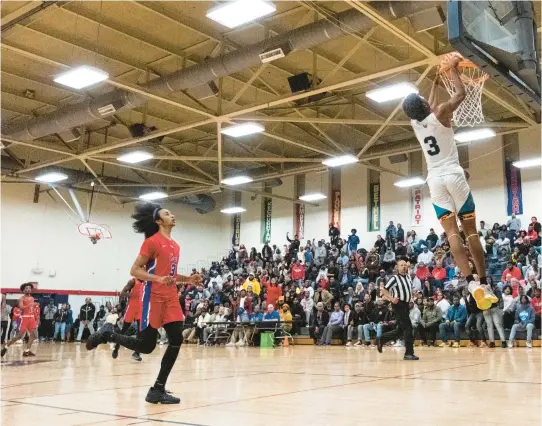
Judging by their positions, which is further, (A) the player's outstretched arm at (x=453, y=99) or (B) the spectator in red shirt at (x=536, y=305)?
(B) the spectator in red shirt at (x=536, y=305)

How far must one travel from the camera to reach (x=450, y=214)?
17.8ft

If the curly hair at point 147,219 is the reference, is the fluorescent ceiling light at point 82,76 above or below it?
above

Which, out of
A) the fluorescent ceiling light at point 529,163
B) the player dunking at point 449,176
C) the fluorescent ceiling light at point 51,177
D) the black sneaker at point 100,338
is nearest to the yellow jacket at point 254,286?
the fluorescent ceiling light at point 51,177

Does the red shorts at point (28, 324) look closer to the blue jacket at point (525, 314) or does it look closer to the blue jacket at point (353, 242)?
the blue jacket at point (525, 314)

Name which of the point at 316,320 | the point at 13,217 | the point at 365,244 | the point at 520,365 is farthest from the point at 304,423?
the point at 13,217

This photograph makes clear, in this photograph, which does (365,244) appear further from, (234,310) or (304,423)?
(304,423)

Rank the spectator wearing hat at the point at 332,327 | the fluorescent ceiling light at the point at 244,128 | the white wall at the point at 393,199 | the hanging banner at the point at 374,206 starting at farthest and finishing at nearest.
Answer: the hanging banner at the point at 374,206
the white wall at the point at 393,199
the spectator wearing hat at the point at 332,327
the fluorescent ceiling light at the point at 244,128

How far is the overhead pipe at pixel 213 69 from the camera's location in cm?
1220

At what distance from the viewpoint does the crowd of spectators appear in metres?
15.2

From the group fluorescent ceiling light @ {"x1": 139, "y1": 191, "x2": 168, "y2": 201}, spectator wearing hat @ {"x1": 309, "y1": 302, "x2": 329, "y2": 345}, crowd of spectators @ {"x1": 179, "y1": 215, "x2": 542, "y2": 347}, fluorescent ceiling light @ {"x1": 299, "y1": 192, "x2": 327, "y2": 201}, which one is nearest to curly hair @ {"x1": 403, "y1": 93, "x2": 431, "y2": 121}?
crowd of spectators @ {"x1": 179, "y1": 215, "x2": 542, "y2": 347}

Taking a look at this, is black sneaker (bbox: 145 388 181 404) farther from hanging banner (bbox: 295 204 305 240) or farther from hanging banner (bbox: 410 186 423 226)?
hanging banner (bbox: 295 204 305 240)

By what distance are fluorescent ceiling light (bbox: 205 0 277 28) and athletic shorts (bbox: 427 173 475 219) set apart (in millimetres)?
6267

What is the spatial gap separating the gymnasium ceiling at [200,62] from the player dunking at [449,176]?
21.3 ft

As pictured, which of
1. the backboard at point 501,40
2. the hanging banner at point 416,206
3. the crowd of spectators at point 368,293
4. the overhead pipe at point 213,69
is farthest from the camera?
the hanging banner at point 416,206
